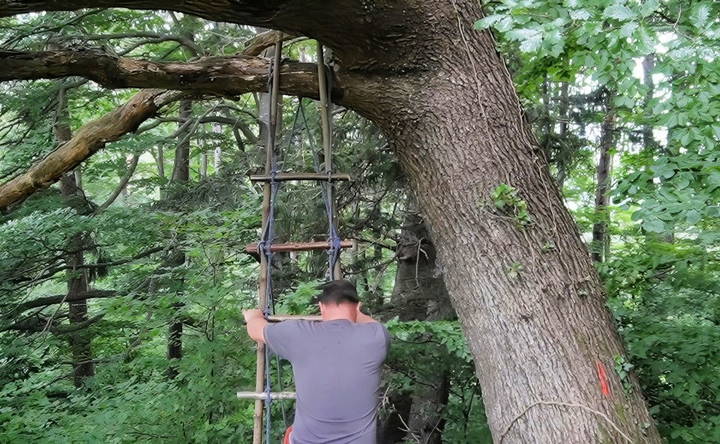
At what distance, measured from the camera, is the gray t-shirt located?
230 centimetres

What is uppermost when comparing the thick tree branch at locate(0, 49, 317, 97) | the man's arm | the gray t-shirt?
the thick tree branch at locate(0, 49, 317, 97)

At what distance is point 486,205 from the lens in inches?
100

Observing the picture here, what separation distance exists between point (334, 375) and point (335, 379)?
2 centimetres

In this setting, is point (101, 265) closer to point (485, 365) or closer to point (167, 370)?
point (167, 370)

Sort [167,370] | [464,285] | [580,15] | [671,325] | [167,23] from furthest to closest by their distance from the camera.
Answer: [167,23] < [167,370] < [671,325] < [464,285] < [580,15]

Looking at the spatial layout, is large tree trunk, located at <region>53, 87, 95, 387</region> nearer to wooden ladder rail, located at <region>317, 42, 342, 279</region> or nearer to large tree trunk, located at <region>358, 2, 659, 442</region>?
wooden ladder rail, located at <region>317, 42, 342, 279</region>

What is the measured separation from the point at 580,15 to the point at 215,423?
3.73 m

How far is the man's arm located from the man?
0.19 metres

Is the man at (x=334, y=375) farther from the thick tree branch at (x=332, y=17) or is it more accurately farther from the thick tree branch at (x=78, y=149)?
the thick tree branch at (x=78, y=149)

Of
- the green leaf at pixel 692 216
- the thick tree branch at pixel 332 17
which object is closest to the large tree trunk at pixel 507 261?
the thick tree branch at pixel 332 17

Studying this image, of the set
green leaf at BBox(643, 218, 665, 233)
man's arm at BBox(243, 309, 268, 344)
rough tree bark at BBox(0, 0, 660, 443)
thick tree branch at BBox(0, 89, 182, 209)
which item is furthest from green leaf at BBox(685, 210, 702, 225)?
thick tree branch at BBox(0, 89, 182, 209)

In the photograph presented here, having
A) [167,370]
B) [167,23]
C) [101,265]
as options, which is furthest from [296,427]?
[167,23]

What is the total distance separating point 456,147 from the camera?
265cm

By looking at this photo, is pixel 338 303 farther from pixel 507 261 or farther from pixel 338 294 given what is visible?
pixel 507 261
